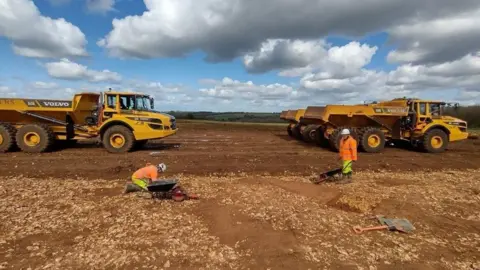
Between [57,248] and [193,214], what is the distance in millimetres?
2582

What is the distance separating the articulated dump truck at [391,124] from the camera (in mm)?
15719

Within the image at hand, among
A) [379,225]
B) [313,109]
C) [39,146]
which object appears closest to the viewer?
[379,225]

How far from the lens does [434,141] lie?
16688 millimetres

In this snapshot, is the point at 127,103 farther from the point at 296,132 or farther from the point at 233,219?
the point at 296,132

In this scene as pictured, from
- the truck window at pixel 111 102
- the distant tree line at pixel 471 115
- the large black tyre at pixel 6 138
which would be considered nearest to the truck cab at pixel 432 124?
the truck window at pixel 111 102

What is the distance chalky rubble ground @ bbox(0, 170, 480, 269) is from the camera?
17.1 ft

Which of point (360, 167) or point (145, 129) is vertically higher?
point (145, 129)

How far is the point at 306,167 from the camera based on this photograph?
40.7 feet

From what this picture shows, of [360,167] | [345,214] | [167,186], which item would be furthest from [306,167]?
[167,186]

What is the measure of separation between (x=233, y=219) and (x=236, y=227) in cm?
42

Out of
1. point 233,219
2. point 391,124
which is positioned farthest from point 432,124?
point 233,219

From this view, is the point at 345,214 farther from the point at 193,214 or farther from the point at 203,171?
the point at 203,171

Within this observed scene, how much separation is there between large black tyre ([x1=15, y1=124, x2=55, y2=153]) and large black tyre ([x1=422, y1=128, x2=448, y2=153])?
1693 cm

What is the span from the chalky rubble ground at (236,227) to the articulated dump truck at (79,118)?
Result: 4721mm
